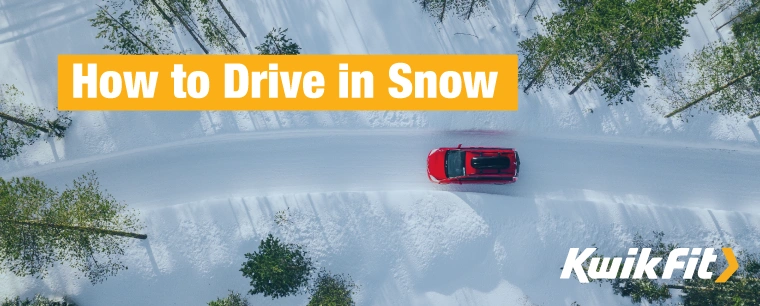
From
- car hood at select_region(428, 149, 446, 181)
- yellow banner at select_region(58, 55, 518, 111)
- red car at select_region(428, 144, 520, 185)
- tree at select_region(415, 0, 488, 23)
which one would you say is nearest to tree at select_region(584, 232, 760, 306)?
red car at select_region(428, 144, 520, 185)

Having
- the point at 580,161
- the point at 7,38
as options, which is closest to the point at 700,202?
the point at 580,161

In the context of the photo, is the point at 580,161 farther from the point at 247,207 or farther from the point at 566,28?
the point at 247,207

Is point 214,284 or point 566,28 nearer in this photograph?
point 566,28

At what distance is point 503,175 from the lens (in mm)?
26359

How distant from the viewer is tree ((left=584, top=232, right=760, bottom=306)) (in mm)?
24328

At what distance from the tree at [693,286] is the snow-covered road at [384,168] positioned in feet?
10.3

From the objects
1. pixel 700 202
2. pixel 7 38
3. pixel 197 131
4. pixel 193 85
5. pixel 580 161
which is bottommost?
pixel 700 202

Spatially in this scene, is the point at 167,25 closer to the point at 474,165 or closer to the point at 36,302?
the point at 36,302

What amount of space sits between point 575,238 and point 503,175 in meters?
5.53

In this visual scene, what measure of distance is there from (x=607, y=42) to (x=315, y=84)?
1559cm

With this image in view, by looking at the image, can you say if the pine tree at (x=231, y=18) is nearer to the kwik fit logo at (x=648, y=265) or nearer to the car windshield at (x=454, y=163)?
the car windshield at (x=454, y=163)

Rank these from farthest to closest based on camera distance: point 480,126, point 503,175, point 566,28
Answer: point 480,126 → point 503,175 → point 566,28

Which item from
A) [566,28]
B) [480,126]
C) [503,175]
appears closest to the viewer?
[566,28]

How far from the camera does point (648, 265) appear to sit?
26047 millimetres
